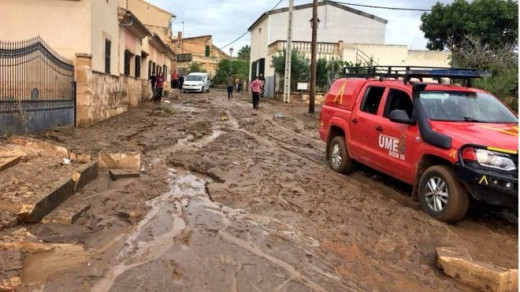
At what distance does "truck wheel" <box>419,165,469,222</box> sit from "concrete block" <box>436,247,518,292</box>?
1.16 meters

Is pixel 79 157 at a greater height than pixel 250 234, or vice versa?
pixel 79 157

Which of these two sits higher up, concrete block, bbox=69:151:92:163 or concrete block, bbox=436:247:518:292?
concrete block, bbox=69:151:92:163

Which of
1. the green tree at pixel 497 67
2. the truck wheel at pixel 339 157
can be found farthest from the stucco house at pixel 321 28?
the truck wheel at pixel 339 157

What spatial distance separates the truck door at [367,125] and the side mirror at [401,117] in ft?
2.32

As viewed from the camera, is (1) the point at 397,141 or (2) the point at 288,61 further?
(2) the point at 288,61

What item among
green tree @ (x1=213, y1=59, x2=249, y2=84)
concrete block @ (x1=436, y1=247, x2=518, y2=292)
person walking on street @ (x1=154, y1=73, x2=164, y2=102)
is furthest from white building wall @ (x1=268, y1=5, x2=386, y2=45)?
concrete block @ (x1=436, y1=247, x2=518, y2=292)

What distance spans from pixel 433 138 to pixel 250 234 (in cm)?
261

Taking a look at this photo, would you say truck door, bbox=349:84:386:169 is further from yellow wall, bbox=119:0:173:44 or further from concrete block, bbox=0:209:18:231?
yellow wall, bbox=119:0:173:44

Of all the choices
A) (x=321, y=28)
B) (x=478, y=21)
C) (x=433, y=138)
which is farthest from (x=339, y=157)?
(x=478, y=21)

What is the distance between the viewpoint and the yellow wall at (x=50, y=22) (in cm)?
1341

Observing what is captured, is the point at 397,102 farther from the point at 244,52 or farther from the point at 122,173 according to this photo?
the point at 244,52

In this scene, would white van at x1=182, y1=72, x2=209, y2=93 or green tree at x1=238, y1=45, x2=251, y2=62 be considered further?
green tree at x1=238, y1=45, x2=251, y2=62

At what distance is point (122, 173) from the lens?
7.63m

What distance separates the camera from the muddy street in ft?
13.6
